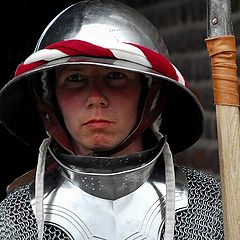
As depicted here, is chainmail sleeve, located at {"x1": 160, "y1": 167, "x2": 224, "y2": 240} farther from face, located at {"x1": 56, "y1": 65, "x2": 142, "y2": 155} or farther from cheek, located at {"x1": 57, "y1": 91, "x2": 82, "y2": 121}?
cheek, located at {"x1": 57, "y1": 91, "x2": 82, "y2": 121}

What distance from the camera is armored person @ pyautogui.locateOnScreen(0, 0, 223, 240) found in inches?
128

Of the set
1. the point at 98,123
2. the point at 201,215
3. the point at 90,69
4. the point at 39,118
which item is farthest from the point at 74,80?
the point at 201,215

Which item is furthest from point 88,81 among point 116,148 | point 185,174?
point 185,174

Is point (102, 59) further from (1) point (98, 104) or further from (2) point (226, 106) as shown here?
(2) point (226, 106)

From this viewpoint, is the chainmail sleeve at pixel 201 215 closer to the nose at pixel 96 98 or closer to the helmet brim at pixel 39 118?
the helmet brim at pixel 39 118

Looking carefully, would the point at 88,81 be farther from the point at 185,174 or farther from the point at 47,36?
the point at 185,174

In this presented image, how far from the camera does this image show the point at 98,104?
3225 millimetres

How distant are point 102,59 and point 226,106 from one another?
43cm

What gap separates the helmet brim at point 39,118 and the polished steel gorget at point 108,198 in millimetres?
239

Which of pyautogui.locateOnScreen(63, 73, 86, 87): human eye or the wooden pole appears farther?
pyautogui.locateOnScreen(63, 73, 86, 87): human eye

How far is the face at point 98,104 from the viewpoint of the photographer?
3.24 m

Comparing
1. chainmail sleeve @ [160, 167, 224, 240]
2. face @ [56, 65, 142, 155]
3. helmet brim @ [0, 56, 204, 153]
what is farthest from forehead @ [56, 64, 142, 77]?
chainmail sleeve @ [160, 167, 224, 240]

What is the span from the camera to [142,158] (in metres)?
3.37

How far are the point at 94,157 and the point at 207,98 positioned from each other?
1712mm
